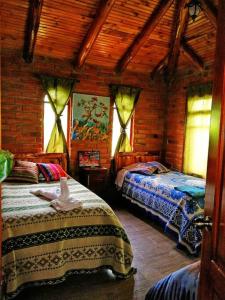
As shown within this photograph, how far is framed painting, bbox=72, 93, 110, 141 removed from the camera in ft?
14.8

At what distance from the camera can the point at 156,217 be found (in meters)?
3.68

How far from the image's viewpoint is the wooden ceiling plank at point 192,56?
446cm

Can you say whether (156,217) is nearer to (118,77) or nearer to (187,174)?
(187,174)

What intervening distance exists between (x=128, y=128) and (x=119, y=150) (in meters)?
0.56

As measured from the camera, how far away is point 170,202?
341cm

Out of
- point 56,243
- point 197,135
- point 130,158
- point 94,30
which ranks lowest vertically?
point 56,243

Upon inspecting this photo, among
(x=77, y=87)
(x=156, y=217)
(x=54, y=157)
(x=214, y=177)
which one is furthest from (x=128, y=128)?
(x=214, y=177)

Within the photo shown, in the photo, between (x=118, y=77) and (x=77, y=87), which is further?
(x=118, y=77)

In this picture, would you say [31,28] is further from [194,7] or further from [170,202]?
[170,202]

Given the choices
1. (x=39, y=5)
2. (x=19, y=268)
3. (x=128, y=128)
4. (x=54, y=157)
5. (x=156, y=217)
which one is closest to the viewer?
(x=19, y=268)

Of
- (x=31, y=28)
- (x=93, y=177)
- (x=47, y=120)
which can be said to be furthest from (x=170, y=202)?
(x=31, y=28)

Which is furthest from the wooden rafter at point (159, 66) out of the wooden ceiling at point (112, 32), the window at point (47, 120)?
the window at point (47, 120)

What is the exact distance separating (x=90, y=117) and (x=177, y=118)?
1.92 metres

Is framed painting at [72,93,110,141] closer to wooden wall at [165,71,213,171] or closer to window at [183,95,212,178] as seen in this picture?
wooden wall at [165,71,213,171]
